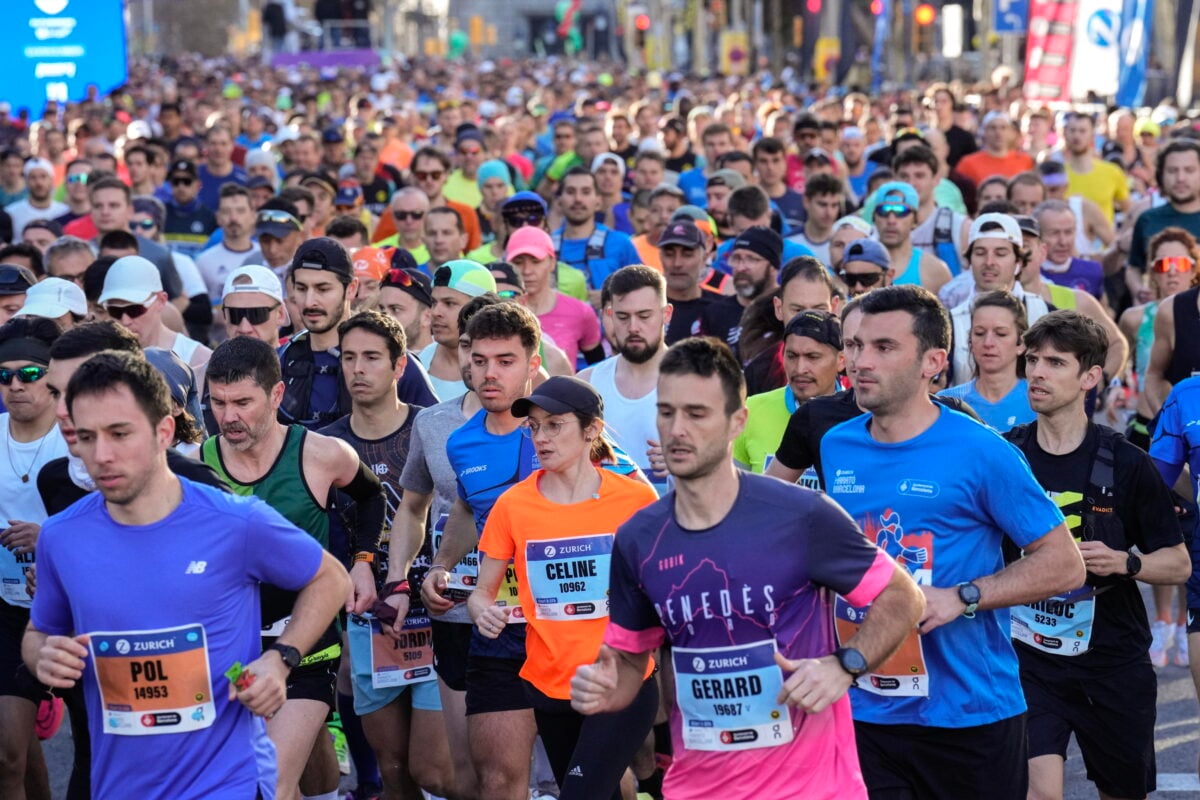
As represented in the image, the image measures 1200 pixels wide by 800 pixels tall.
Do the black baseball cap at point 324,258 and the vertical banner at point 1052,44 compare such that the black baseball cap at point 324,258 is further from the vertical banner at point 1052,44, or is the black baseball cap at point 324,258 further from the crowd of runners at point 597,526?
the vertical banner at point 1052,44

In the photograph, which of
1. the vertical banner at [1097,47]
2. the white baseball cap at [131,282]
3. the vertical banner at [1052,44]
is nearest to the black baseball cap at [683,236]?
the white baseball cap at [131,282]

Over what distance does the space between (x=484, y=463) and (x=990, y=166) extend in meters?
10.8

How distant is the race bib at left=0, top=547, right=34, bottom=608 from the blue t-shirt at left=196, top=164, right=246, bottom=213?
34.8 feet

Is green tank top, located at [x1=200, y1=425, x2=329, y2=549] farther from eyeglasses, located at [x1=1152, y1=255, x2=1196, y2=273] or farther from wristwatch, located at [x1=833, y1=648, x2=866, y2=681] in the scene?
eyeglasses, located at [x1=1152, y1=255, x2=1196, y2=273]

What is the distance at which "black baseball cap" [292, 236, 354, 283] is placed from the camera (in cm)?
838

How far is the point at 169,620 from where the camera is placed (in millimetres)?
4613

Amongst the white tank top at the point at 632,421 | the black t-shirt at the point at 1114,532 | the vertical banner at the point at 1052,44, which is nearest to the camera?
the black t-shirt at the point at 1114,532

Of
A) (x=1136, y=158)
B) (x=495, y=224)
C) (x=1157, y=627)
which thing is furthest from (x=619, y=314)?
(x=1136, y=158)

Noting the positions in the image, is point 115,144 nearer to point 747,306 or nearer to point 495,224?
point 495,224

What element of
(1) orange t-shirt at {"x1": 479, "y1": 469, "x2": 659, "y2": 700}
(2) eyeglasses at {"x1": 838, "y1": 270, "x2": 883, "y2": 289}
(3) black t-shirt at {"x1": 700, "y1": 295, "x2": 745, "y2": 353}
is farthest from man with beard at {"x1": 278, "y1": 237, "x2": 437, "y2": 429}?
(2) eyeglasses at {"x1": 838, "y1": 270, "x2": 883, "y2": 289}

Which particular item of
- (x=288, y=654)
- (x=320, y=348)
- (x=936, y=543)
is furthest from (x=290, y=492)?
(x=936, y=543)

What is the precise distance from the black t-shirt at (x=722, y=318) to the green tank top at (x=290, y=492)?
3.80 m

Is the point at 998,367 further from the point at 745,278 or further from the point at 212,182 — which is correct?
the point at 212,182

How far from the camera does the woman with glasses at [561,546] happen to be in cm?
593
